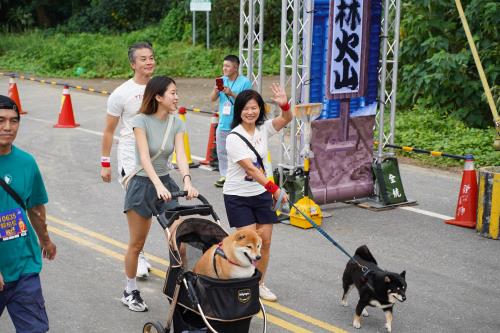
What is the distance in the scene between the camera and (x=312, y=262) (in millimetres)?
8805

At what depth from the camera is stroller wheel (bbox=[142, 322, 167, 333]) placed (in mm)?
6043

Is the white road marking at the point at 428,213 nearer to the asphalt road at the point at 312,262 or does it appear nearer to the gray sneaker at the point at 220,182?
the asphalt road at the point at 312,262

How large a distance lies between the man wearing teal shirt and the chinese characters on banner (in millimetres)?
5927

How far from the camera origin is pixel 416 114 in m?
17.9

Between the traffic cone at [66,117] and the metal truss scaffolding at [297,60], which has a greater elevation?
the metal truss scaffolding at [297,60]

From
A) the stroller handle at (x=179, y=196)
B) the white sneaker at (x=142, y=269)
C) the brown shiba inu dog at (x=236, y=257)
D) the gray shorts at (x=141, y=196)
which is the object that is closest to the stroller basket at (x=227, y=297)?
the brown shiba inu dog at (x=236, y=257)

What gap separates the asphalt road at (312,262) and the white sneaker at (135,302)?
0.24 ft

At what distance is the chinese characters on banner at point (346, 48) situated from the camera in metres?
10.2

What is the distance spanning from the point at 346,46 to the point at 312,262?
3.10 metres

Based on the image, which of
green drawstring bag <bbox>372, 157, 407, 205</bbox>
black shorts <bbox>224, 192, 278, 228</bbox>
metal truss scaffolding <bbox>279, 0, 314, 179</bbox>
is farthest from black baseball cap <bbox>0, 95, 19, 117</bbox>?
green drawstring bag <bbox>372, 157, 407, 205</bbox>

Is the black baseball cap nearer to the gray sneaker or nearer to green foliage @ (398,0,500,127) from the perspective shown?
the gray sneaker

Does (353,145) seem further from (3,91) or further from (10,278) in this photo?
(3,91)

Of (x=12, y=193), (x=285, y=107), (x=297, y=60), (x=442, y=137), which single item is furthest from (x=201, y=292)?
(x=442, y=137)

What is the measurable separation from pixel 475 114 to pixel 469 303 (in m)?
10.5
